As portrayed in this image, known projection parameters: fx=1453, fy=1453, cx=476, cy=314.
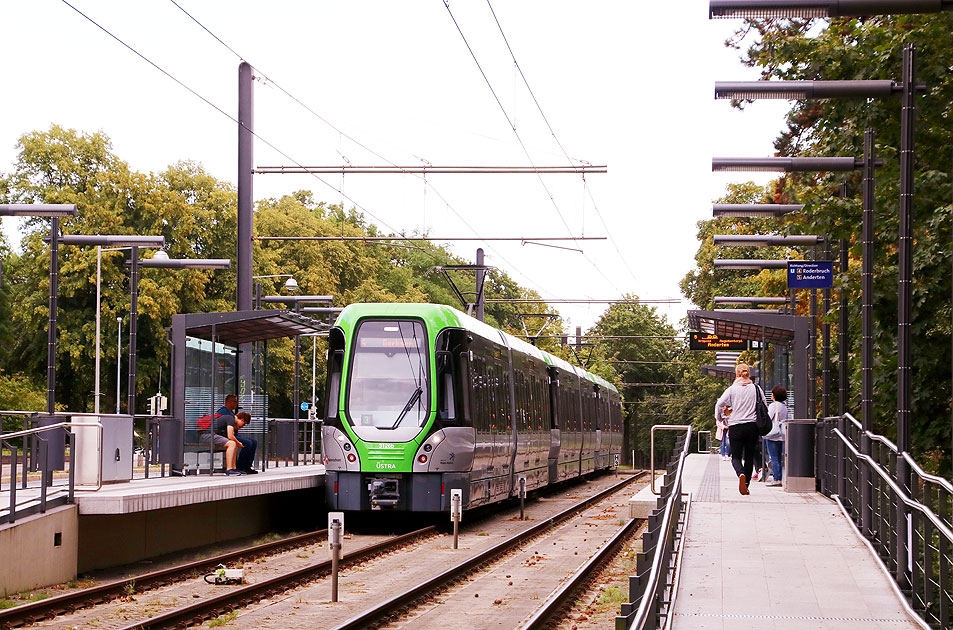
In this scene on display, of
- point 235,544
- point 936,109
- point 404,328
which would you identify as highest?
point 936,109

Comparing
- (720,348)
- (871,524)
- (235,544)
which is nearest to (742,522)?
(871,524)

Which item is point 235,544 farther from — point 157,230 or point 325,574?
point 157,230

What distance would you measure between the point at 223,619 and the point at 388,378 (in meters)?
9.80

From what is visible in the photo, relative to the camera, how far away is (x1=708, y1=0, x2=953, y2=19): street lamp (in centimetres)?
1214

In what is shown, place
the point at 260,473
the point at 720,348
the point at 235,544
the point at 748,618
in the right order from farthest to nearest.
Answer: the point at 720,348, the point at 260,473, the point at 235,544, the point at 748,618

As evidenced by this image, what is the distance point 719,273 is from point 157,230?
2422cm

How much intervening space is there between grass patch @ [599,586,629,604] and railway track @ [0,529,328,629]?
455 centimetres

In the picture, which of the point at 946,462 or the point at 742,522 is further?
the point at 946,462

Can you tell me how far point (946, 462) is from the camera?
2236 centimetres

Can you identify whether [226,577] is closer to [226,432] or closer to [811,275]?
[226,432]

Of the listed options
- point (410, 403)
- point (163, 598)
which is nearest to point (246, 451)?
point (410, 403)

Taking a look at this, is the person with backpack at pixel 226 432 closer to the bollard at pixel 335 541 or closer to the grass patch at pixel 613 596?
the bollard at pixel 335 541

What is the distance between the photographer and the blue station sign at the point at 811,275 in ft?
69.5

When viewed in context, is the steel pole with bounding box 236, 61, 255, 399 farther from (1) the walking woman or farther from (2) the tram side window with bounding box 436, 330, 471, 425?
(1) the walking woman
